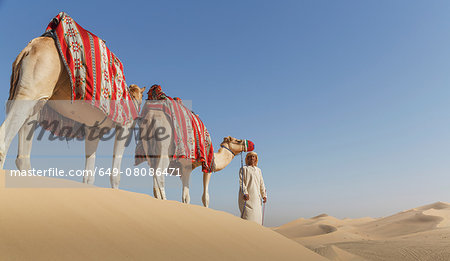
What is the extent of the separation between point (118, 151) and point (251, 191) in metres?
3.84

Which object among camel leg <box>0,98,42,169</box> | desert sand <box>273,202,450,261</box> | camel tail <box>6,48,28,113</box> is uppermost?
camel tail <box>6,48,28,113</box>

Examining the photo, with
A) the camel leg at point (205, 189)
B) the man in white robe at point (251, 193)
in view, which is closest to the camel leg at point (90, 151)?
the camel leg at point (205, 189)

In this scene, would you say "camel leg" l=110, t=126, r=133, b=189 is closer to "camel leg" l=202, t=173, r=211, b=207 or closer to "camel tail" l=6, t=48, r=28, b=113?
"camel tail" l=6, t=48, r=28, b=113

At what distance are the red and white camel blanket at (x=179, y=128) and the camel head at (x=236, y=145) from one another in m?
1.60

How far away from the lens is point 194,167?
7953mm

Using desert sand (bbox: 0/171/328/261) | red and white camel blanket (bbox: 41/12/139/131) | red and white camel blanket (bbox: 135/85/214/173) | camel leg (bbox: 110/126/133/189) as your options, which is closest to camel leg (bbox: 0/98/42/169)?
desert sand (bbox: 0/171/328/261)

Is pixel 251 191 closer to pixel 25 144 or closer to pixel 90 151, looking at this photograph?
pixel 90 151

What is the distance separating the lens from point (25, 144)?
3912mm

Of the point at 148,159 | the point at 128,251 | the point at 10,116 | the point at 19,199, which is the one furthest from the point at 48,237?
the point at 148,159

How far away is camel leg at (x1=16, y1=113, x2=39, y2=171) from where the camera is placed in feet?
12.6

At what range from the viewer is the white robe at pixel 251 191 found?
287 inches

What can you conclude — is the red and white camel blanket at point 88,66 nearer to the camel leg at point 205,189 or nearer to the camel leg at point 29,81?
the camel leg at point 29,81

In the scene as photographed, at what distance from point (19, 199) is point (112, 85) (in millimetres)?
2463

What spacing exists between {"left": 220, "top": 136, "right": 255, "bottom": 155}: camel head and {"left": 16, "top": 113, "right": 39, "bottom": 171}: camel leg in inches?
219
